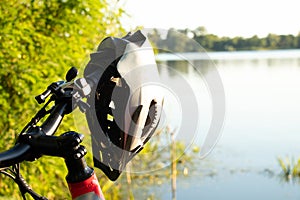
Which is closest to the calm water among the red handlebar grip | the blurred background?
the blurred background

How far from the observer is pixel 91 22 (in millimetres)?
3744

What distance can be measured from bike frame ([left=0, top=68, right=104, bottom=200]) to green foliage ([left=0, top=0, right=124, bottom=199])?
Answer: 208 centimetres

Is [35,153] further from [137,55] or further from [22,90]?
[22,90]

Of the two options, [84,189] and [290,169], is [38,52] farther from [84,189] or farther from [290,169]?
[290,169]

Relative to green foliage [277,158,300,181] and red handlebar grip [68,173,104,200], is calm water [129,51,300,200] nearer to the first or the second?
green foliage [277,158,300,181]

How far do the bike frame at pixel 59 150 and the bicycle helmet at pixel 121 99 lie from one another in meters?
0.05

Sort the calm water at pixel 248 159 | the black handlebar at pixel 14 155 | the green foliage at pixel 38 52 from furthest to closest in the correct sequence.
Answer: the calm water at pixel 248 159 → the green foliage at pixel 38 52 → the black handlebar at pixel 14 155

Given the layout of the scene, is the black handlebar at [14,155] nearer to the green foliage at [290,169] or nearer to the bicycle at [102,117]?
the bicycle at [102,117]

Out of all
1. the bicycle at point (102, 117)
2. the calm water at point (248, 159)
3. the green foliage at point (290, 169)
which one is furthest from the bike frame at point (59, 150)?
the green foliage at point (290, 169)

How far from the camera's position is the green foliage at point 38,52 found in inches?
130

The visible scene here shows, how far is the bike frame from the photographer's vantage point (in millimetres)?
1025

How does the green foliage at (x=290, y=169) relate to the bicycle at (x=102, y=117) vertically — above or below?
below

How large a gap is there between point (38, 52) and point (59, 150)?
2591 mm

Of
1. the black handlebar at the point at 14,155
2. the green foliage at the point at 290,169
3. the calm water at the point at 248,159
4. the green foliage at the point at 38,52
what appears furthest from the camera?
the green foliage at the point at 290,169
